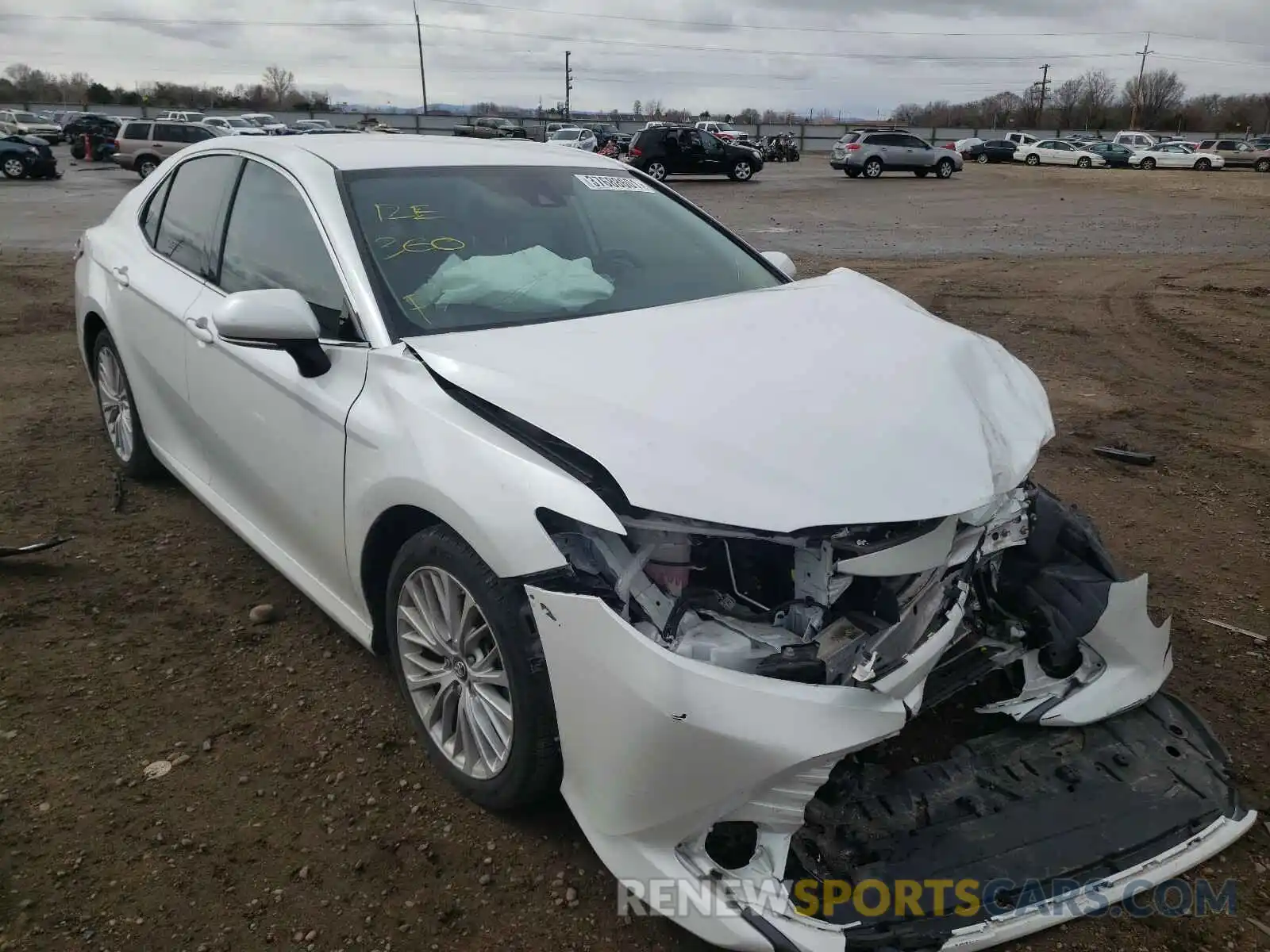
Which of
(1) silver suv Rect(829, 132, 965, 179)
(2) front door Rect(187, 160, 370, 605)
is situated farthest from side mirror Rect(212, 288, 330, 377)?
(1) silver suv Rect(829, 132, 965, 179)

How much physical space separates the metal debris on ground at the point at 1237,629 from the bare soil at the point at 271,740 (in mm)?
42

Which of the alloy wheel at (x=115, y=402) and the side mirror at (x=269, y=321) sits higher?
the side mirror at (x=269, y=321)

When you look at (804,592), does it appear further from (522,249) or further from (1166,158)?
(1166,158)

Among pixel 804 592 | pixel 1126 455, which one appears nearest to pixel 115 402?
pixel 804 592

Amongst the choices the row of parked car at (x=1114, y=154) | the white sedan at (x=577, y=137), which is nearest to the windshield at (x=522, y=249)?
the white sedan at (x=577, y=137)

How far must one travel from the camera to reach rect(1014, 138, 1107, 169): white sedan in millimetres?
39969

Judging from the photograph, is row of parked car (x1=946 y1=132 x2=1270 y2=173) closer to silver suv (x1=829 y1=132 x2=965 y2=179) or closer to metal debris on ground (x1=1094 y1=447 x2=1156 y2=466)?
silver suv (x1=829 y1=132 x2=965 y2=179)

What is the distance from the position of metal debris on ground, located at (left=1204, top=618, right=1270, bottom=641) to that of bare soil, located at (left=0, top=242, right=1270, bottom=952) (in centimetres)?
4

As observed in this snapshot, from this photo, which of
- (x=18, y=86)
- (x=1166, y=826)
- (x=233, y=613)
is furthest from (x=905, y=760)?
(x=18, y=86)

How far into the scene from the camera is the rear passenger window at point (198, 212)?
11.4 feet

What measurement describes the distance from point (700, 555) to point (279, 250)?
1.87 metres

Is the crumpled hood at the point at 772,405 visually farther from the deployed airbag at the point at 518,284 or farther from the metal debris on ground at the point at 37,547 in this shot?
the metal debris on ground at the point at 37,547

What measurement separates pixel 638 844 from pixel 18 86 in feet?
332

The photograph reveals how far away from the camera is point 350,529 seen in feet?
8.57
